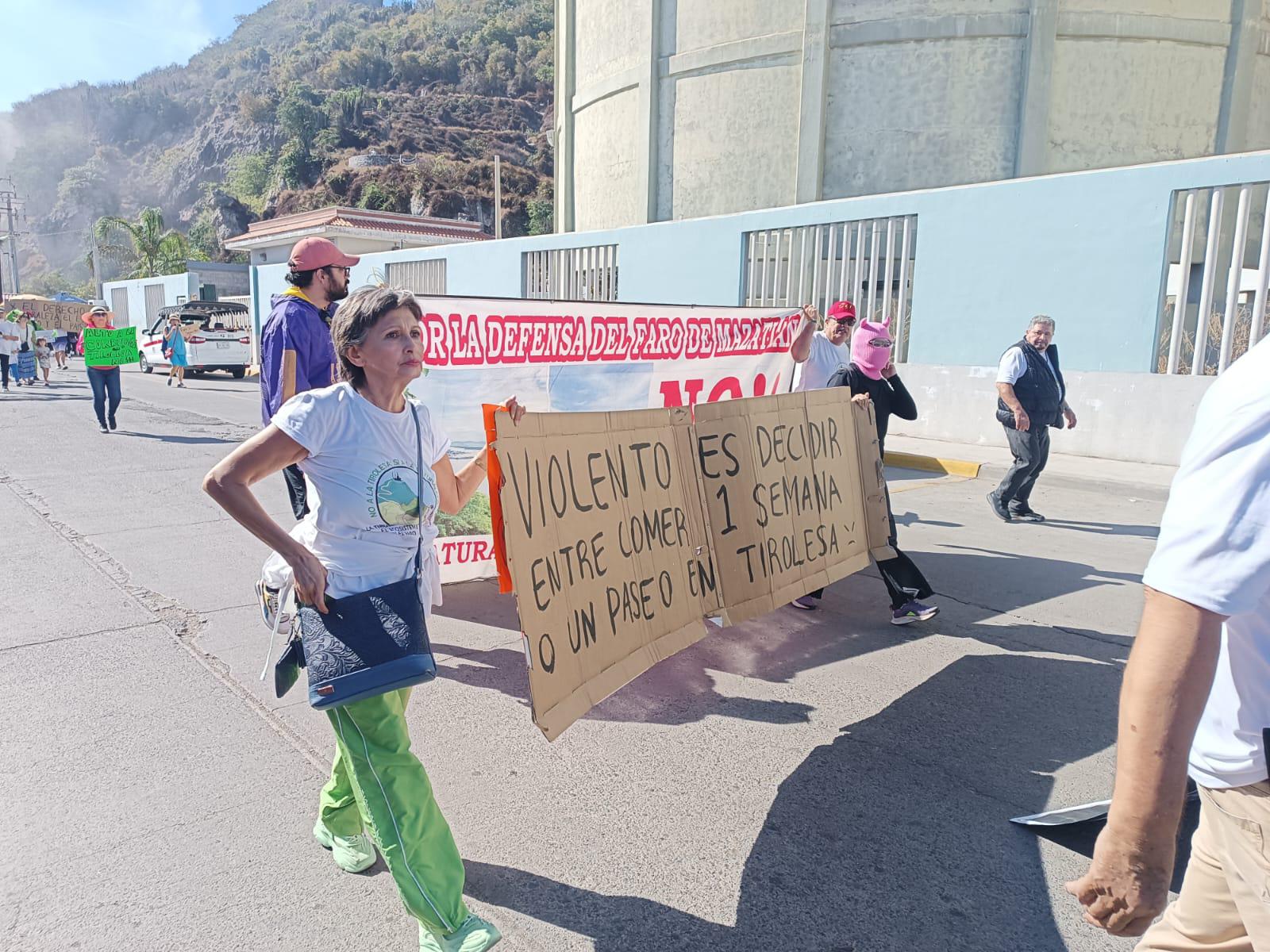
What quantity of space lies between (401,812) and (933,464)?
10.2 meters

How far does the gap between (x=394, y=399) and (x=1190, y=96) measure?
22702 mm

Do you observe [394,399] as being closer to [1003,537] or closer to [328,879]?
[328,879]

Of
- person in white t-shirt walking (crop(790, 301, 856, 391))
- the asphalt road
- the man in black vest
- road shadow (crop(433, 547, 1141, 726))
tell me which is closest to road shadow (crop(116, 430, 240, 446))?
the asphalt road

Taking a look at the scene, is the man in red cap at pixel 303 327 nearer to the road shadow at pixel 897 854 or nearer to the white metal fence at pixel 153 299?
the road shadow at pixel 897 854

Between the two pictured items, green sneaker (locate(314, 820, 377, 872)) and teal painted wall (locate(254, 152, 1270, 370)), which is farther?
teal painted wall (locate(254, 152, 1270, 370))

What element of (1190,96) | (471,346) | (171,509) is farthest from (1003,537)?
(1190,96)

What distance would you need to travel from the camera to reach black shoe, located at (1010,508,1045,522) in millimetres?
8438

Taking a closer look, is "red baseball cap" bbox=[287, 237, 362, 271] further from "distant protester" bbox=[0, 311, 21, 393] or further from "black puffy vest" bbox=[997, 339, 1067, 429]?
"distant protester" bbox=[0, 311, 21, 393]

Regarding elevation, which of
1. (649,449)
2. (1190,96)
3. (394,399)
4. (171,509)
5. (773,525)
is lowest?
(171,509)

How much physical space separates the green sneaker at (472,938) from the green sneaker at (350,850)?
1.89ft

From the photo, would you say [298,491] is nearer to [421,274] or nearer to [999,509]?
[999,509]

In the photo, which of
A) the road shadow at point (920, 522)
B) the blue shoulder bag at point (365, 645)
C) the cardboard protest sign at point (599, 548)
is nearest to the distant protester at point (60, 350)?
the road shadow at point (920, 522)

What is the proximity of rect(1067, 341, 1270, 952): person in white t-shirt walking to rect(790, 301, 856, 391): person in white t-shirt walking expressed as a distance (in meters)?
5.01

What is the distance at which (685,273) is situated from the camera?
55.6ft
